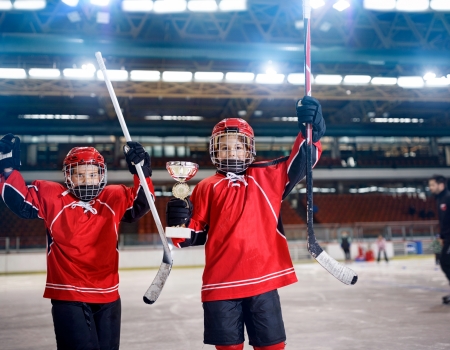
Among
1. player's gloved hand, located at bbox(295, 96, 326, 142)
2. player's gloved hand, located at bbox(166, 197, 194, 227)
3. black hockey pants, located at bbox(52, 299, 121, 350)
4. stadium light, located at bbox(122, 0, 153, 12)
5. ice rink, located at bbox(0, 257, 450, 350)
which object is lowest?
ice rink, located at bbox(0, 257, 450, 350)

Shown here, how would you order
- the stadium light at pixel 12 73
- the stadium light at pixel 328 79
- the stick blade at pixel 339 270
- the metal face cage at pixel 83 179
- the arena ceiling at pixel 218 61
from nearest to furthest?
1. the stick blade at pixel 339 270
2. the metal face cage at pixel 83 179
3. the arena ceiling at pixel 218 61
4. the stadium light at pixel 12 73
5. the stadium light at pixel 328 79

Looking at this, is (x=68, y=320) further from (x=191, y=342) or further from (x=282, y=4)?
(x=282, y=4)

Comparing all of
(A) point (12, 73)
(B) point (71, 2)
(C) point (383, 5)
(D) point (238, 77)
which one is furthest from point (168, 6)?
(A) point (12, 73)

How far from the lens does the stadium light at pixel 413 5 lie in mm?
11945

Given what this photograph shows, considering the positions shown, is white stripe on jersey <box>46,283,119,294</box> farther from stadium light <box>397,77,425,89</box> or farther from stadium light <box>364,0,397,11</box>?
stadium light <box>397,77,425,89</box>

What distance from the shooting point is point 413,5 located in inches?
474

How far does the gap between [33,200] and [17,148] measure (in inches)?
11.5

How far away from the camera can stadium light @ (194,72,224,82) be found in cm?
1515

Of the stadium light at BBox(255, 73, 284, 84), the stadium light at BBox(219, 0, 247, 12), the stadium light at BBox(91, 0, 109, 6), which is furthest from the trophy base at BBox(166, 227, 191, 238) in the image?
the stadium light at BBox(255, 73, 284, 84)

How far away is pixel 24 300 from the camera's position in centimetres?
702

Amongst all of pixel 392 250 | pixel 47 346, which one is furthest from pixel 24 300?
pixel 392 250

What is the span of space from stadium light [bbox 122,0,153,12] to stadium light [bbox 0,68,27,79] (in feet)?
15.2

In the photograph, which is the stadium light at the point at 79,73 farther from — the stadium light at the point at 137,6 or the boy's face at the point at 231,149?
the boy's face at the point at 231,149

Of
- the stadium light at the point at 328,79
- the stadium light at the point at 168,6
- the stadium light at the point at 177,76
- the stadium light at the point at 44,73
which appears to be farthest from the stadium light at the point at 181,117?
the stadium light at the point at 168,6
